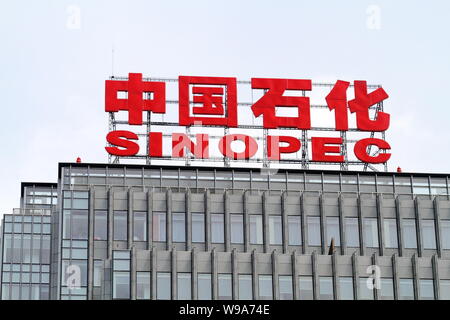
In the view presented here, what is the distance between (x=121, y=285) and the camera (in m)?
97.1

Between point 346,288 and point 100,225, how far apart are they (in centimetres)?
2354

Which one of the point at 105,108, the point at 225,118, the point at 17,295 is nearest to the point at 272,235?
the point at 225,118

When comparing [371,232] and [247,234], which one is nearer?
[247,234]

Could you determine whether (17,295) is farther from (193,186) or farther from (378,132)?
(378,132)

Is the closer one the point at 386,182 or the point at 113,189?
the point at 113,189

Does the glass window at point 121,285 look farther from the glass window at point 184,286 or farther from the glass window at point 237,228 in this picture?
the glass window at point 237,228

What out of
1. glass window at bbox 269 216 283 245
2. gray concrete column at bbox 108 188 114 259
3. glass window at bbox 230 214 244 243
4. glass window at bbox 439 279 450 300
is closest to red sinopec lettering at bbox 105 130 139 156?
gray concrete column at bbox 108 188 114 259

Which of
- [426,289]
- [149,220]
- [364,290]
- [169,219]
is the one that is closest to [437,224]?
[426,289]

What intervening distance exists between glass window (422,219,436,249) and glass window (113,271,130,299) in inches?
1202

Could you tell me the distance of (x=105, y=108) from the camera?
11150 centimetres

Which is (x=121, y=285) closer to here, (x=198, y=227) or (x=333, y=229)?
(x=198, y=227)

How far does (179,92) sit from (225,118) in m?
5.36

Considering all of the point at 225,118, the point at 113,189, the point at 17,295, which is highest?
the point at 225,118

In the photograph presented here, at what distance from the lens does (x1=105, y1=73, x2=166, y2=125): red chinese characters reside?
112 m
